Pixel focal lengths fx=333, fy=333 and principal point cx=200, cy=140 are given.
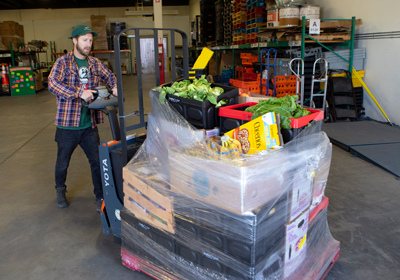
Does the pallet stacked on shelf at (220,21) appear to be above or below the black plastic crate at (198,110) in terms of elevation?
above

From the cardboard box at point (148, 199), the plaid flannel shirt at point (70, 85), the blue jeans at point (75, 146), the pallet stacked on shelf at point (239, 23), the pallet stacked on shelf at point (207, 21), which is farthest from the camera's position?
the pallet stacked on shelf at point (207, 21)

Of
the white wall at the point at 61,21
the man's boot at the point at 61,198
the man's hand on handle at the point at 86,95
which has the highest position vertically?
the white wall at the point at 61,21

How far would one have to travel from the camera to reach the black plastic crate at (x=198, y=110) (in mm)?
2023

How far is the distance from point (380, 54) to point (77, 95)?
542 cm

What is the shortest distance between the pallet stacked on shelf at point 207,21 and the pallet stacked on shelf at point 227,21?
6.79 feet

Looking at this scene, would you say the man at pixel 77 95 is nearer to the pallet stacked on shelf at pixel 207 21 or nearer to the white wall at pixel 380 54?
the white wall at pixel 380 54

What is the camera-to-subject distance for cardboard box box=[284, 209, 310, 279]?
1.73 metres

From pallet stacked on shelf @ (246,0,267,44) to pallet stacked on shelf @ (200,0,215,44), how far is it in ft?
15.3

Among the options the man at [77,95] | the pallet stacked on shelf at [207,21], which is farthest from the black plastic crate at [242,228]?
the pallet stacked on shelf at [207,21]

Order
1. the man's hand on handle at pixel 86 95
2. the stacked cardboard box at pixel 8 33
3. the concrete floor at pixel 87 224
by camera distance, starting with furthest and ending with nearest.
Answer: the stacked cardboard box at pixel 8 33
the man's hand on handle at pixel 86 95
the concrete floor at pixel 87 224

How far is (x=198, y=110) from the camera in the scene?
204 centimetres

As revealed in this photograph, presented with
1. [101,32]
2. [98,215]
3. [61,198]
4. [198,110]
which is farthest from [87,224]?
[101,32]

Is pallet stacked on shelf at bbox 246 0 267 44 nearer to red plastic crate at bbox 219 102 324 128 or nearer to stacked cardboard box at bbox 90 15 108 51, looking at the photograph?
red plastic crate at bbox 219 102 324 128

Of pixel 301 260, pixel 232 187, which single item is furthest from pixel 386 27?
pixel 232 187
